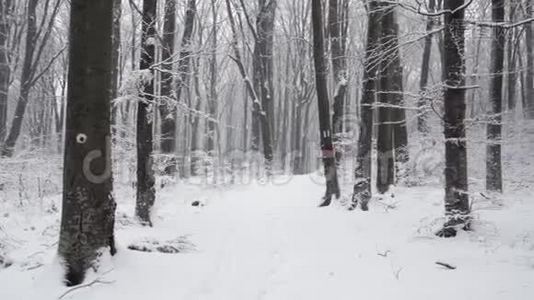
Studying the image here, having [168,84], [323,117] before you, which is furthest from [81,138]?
[323,117]

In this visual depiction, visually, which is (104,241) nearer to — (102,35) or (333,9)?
(102,35)

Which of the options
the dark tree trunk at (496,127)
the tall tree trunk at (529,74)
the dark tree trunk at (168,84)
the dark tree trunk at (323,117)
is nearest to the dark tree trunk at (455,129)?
the dark tree trunk at (496,127)

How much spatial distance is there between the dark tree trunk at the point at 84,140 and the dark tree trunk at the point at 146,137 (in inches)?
121

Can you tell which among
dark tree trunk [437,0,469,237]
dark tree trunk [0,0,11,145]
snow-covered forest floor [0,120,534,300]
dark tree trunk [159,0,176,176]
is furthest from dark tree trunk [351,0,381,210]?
dark tree trunk [0,0,11,145]

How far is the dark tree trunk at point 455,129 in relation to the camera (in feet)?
19.6

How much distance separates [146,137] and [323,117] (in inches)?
207

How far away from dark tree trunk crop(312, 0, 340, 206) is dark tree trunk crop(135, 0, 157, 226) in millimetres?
4800

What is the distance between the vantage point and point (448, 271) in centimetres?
463

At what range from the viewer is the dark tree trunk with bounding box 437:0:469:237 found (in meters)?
5.96

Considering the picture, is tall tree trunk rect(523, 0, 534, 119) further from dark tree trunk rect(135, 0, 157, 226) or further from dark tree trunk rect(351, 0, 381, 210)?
dark tree trunk rect(135, 0, 157, 226)

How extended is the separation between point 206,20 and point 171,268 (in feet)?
79.3

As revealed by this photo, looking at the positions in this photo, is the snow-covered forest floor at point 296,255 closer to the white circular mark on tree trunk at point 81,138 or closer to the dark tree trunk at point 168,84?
the white circular mark on tree trunk at point 81,138

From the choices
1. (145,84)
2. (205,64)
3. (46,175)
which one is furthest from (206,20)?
(145,84)

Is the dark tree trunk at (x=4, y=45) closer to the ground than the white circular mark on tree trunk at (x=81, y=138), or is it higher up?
higher up
